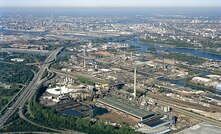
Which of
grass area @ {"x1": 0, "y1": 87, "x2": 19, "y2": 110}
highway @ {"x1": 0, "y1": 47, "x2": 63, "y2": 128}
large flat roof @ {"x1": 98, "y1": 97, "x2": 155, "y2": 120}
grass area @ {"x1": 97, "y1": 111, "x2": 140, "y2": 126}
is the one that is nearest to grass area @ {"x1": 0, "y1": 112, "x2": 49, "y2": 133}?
highway @ {"x1": 0, "y1": 47, "x2": 63, "y2": 128}

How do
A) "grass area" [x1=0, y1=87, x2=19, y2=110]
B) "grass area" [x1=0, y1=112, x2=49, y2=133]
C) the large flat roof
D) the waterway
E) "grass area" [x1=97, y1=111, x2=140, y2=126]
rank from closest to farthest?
1. "grass area" [x1=0, y1=112, x2=49, y2=133]
2. "grass area" [x1=97, y1=111, x2=140, y2=126]
3. the large flat roof
4. "grass area" [x1=0, y1=87, x2=19, y2=110]
5. the waterway

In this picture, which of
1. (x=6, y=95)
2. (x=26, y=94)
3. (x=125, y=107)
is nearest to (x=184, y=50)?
(x=125, y=107)

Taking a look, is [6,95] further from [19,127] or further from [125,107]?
[125,107]

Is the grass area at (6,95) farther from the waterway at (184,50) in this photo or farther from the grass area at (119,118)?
the waterway at (184,50)

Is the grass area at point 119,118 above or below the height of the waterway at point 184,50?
above

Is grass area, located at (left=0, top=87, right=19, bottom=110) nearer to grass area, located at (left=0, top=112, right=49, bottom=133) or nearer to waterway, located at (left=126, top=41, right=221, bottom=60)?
grass area, located at (left=0, top=112, right=49, bottom=133)

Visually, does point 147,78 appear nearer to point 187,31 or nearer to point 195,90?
point 195,90

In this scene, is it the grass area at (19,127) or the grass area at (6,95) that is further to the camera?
the grass area at (6,95)

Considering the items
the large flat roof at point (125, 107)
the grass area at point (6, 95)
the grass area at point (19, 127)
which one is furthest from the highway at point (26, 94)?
the large flat roof at point (125, 107)

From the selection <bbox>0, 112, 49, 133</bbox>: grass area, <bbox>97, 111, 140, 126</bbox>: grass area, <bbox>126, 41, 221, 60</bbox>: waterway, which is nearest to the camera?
<bbox>0, 112, 49, 133</bbox>: grass area
